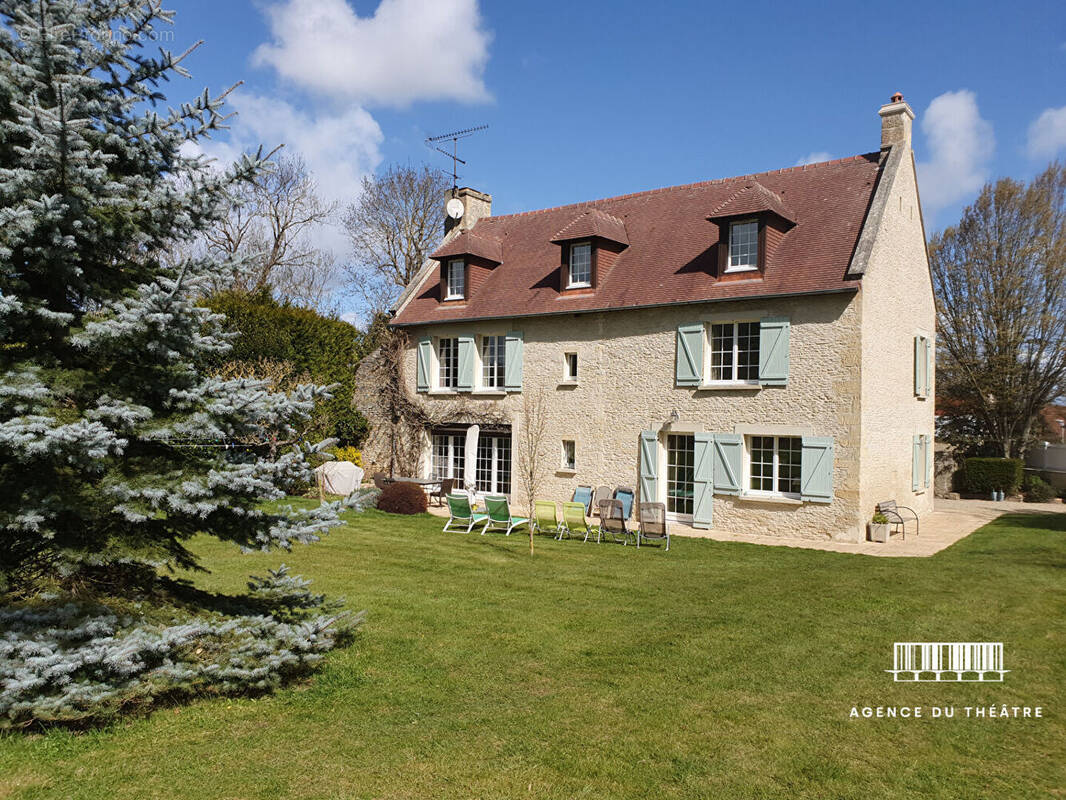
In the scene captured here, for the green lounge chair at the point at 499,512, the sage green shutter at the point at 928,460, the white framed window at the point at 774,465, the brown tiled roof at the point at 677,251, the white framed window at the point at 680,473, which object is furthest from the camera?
the sage green shutter at the point at 928,460

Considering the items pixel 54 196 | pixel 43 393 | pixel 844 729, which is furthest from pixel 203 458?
pixel 844 729

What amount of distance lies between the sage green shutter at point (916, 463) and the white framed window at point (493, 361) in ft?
32.8

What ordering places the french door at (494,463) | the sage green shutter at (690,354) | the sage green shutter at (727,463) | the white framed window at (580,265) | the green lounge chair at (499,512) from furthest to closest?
the french door at (494,463) → the white framed window at (580,265) → the sage green shutter at (690,354) → the sage green shutter at (727,463) → the green lounge chair at (499,512)

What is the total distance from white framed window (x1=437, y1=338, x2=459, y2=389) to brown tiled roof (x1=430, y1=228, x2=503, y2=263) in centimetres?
234

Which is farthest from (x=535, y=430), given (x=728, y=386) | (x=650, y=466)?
(x=728, y=386)

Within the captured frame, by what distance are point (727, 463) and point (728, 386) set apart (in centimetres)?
157

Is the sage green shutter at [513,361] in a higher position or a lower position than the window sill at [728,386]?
higher

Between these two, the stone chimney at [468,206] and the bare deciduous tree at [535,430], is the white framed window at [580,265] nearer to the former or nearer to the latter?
the bare deciduous tree at [535,430]

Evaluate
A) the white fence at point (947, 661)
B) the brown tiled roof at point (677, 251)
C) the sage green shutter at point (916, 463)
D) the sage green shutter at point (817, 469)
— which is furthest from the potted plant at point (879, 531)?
the white fence at point (947, 661)

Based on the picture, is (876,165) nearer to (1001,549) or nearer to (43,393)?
(1001,549)

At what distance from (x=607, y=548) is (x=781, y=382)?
16.1 feet

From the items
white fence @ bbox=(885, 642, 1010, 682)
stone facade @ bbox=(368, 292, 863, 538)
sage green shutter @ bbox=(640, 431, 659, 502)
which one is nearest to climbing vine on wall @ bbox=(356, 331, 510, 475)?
stone facade @ bbox=(368, 292, 863, 538)

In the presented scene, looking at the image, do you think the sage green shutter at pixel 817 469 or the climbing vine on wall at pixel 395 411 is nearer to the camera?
the sage green shutter at pixel 817 469

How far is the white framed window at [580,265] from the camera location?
1795cm
